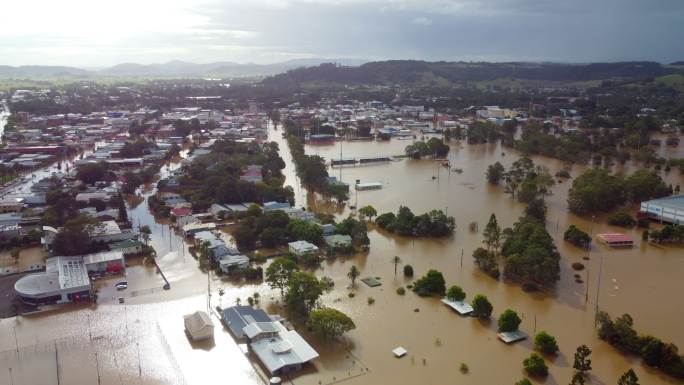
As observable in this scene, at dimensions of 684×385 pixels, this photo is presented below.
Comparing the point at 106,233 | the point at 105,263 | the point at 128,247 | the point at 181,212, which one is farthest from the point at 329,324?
the point at 181,212

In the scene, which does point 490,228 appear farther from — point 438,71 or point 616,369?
point 438,71

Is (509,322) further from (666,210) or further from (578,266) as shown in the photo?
(666,210)

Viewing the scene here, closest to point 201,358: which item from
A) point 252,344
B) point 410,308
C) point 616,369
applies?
point 252,344

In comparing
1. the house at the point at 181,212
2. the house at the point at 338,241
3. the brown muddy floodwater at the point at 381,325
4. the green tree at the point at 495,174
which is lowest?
the brown muddy floodwater at the point at 381,325

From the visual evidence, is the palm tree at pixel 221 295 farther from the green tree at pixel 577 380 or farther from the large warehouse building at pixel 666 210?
the large warehouse building at pixel 666 210

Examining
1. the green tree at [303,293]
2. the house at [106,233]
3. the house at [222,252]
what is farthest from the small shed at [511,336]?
the house at [106,233]

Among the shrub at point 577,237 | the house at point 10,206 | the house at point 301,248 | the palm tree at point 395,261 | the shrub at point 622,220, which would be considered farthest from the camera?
the house at point 10,206
